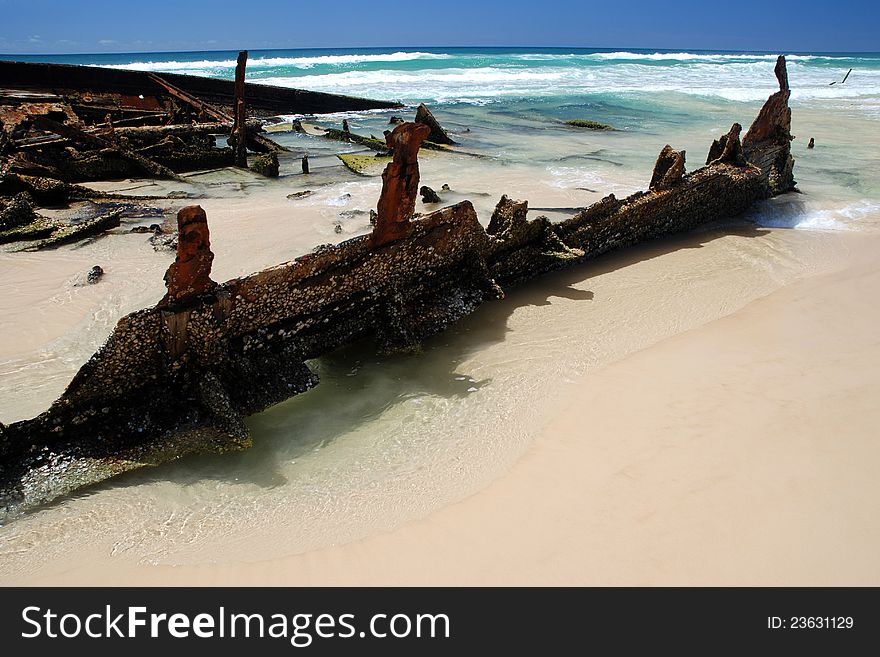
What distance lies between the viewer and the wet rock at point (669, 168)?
330 inches

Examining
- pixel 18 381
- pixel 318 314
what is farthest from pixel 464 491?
pixel 18 381

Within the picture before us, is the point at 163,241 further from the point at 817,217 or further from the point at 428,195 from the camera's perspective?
the point at 817,217

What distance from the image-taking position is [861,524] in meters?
3.57

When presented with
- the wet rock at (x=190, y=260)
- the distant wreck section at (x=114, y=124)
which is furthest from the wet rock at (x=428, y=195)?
the wet rock at (x=190, y=260)

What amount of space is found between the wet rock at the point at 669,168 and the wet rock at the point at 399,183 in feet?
15.5

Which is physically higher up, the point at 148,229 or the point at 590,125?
the point at 590,125

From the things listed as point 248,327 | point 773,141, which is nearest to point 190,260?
point 248,327

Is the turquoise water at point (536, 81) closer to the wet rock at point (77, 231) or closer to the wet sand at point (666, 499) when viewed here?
the wet rock at point (77, 231)

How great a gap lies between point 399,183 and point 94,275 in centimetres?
437

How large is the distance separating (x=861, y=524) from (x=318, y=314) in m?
3.95

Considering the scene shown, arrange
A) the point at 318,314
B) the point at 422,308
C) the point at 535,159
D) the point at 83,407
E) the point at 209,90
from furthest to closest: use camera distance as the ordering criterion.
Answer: the point at 209,90 < the point at 535,159 < the point at 422,308 < the point at 318,314 < the point at 83,407

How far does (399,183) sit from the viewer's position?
16.7 feet

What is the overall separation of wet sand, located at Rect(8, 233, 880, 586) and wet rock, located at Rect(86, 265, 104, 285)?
467 cm
